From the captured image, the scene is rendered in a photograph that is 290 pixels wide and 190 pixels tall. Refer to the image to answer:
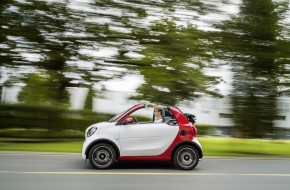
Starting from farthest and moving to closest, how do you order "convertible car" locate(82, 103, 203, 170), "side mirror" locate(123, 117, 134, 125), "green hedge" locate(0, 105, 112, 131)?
1. "green hedge" locate(0, 105, 112, 131)
2. "side mirror" locate(123, 117, 134, 125)
3. "convertible car" locate(82, 103, 203, 170)

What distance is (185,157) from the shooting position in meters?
8.37

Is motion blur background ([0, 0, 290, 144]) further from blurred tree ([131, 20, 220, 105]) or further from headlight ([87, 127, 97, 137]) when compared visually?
headlight ([87, 127, 97, 137])

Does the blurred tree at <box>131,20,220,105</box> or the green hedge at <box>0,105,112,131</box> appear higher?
the blurred tree at <box>131,20,220,105</box>

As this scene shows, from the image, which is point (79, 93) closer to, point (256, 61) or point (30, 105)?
point (30, 105)

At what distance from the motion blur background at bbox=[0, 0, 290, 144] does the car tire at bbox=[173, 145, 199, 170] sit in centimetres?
585

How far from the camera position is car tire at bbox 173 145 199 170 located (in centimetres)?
829

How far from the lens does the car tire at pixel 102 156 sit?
8.05 m

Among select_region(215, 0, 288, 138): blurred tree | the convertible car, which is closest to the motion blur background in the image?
select_region(215, 0, 288, 138): blurred tree

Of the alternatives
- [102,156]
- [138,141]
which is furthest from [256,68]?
[102,156]

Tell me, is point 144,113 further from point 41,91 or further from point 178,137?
point 178,137

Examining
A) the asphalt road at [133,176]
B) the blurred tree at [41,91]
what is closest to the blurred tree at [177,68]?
the blurred tree at [41,91]

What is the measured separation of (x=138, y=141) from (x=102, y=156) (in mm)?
946

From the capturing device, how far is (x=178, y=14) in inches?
606

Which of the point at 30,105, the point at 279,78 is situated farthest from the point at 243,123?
the point at 30,105
